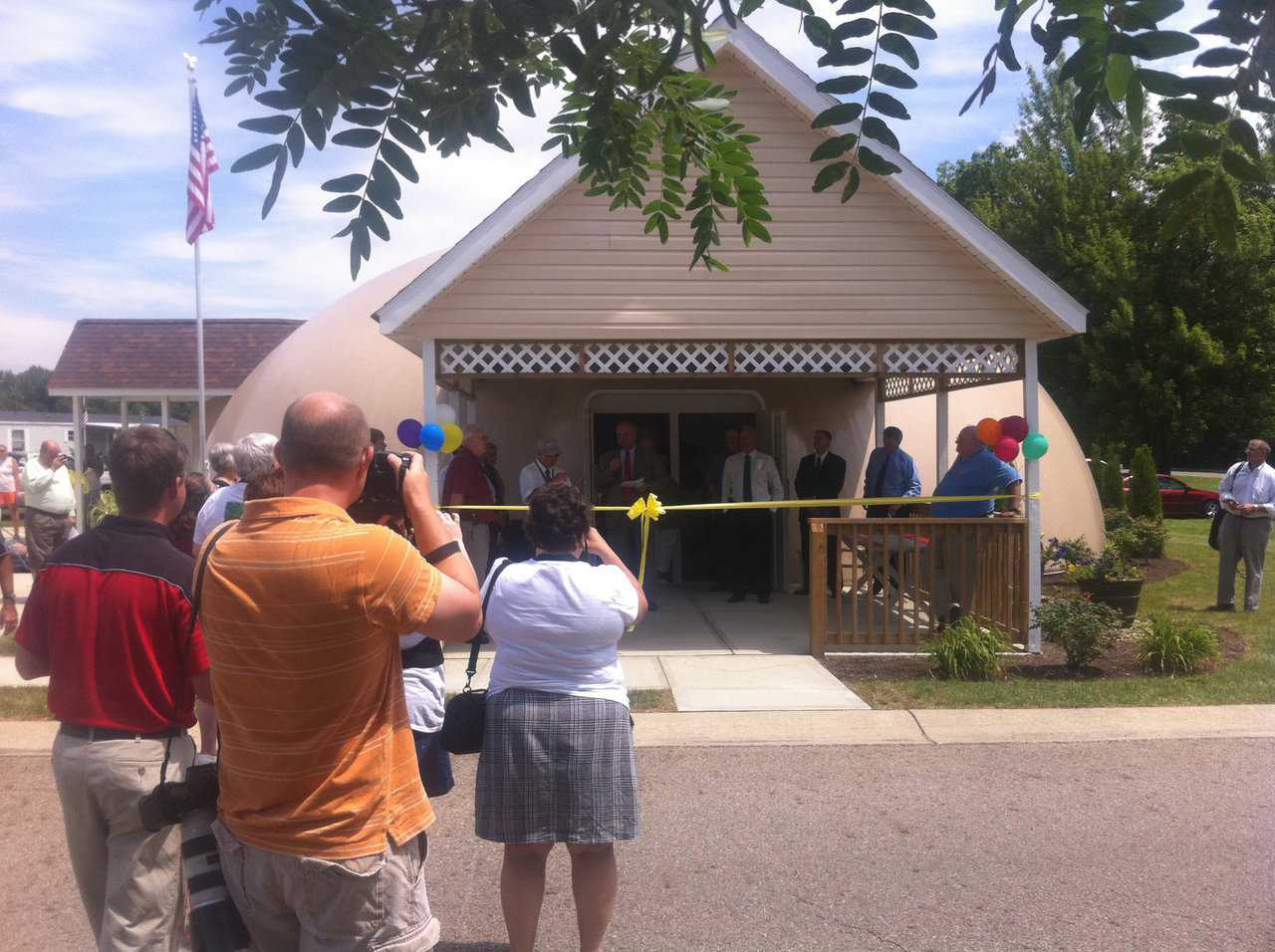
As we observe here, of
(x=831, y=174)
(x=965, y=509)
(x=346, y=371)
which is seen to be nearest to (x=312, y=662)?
(x=831, y=174)

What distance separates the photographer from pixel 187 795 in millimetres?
2770

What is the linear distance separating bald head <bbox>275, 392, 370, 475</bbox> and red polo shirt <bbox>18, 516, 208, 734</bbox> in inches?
32.3

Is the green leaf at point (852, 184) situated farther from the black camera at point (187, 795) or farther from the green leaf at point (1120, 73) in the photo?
the black camera at point (187, 795)

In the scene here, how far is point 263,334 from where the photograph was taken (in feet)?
84.0

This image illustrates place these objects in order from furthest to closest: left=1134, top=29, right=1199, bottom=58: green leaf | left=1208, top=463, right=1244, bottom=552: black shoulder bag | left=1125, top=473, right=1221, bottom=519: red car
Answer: left=1125, top=473, right=1221, bottom=519: red car
left=1208, top=463, right=1244, bottom=552: black shoulder bag
left=1134, top=29, right=1199, bottom=58: green leaf

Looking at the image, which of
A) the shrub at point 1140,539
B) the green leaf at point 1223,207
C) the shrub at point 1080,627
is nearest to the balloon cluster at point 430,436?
the shrub at point 1080,627

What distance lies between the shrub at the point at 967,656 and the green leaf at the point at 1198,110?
6806 millimetres

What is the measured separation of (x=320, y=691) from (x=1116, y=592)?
10.5 m

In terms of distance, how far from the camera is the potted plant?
37.2 ft

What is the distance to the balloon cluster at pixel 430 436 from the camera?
30.2 feet

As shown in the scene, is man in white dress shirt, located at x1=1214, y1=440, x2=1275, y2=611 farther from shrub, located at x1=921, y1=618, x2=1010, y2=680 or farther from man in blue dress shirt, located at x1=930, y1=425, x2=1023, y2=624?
shrub, located at x1=921, y1=618, x2=1010, y2=680

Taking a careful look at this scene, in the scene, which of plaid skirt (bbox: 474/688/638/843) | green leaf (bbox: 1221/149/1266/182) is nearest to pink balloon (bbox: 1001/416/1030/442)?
plaid skirt (bbox: 474/688/638/843)

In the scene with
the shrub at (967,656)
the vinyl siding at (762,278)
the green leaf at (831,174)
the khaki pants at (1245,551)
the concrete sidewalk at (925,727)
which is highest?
the vinyl siding at (762,278)

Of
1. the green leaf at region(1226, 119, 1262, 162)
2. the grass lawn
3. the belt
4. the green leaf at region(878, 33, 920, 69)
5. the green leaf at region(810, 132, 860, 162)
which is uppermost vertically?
the green leaf at region(878, 33, 920, 69)
